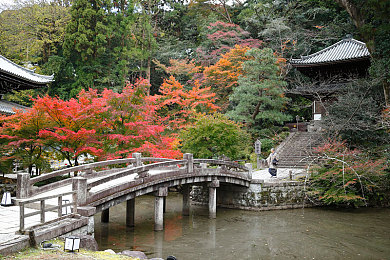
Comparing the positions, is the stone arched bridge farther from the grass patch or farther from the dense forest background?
the dense forest background

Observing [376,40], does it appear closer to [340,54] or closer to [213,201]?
[340,54]

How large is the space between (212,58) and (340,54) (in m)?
13.2

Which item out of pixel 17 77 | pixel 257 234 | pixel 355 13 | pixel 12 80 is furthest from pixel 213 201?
pixel 355 13

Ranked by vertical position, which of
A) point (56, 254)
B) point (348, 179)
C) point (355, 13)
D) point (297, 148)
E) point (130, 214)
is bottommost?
point (130, 214)

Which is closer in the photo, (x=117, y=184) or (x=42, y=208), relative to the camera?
(x=42, y=208)

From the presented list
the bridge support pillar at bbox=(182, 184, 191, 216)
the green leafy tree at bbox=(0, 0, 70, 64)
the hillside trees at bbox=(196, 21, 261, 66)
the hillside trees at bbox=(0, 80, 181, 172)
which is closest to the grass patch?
the hillside trees at bbox=(0, 80, 181, 172)

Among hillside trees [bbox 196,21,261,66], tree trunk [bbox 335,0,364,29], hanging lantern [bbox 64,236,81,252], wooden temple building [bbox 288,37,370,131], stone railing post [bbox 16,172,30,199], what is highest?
hillside trees [bbox 196,21,261,66]

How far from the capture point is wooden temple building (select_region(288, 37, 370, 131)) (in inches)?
971

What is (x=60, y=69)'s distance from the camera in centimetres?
3256

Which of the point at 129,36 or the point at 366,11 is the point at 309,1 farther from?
the point at 129,36

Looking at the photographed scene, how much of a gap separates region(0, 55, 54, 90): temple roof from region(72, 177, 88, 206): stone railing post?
1181 cm

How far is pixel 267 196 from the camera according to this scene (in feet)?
58.9

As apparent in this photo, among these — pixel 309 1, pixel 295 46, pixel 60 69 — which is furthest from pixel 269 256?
pixel 309 1

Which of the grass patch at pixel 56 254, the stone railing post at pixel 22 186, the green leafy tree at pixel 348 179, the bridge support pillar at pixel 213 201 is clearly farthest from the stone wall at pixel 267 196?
the stone railing post at pixel 22 186
